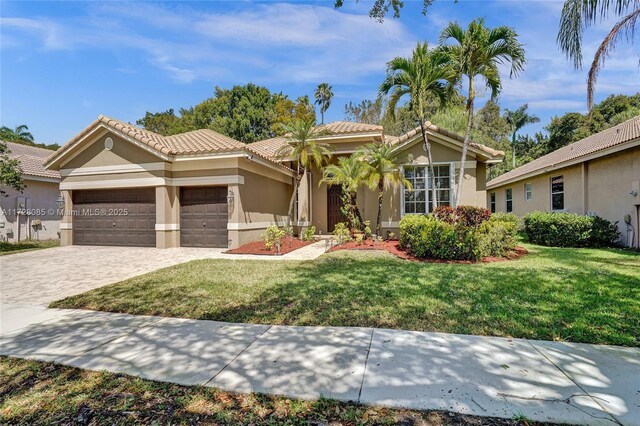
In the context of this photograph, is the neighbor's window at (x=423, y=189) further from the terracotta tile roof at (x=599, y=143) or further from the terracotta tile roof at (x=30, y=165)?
the terracotta tile roof at (x=30, y=165)

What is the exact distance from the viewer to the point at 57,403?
2711 millimetres

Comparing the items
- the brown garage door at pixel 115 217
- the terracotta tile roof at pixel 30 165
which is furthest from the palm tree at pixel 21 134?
the brown garage door at pixel 115 217

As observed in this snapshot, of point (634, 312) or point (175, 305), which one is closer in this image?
point (634, 312)

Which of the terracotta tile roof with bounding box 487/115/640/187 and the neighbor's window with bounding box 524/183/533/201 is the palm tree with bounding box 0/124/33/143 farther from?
the neighbor's window with bounding box 524/183/533/201

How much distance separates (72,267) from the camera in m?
9.05

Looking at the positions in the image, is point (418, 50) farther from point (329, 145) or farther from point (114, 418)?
point (114, 418)

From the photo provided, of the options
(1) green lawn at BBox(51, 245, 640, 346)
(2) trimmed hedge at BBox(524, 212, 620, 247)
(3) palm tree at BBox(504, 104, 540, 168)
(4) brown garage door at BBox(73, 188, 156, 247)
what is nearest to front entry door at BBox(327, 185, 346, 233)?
(1) green lawn at BBox(51, 245, 640, 346)

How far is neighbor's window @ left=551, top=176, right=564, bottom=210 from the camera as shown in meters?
15.7

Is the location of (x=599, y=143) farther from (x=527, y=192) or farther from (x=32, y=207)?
(x=32, y=207)

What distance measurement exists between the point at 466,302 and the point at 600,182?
1244 centimetres

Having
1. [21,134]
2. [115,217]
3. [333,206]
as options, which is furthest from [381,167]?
[21,134]

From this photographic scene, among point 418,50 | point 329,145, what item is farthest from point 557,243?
point 329,145

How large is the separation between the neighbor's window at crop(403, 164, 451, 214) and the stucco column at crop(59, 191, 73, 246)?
1568 cm

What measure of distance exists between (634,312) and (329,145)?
12295mm
